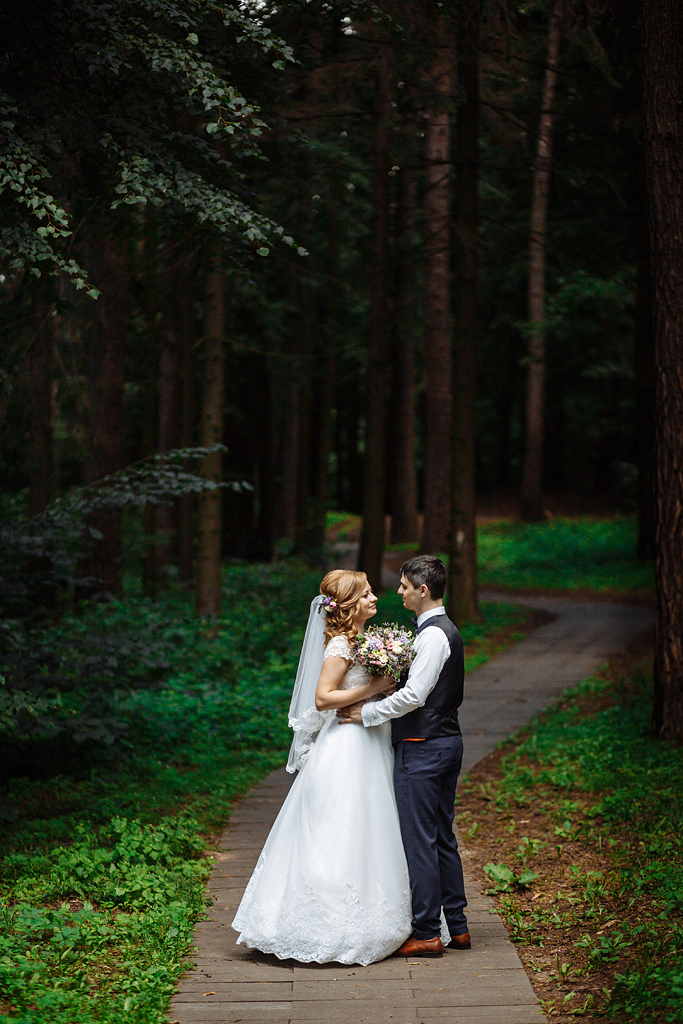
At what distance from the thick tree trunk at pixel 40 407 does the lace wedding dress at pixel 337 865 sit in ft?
16.6

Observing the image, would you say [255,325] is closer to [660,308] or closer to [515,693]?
[515,693]

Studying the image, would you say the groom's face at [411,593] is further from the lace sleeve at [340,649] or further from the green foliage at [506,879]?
the green foliage at [506,879]

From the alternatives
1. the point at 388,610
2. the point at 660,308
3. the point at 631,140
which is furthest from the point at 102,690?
the point at 631,140

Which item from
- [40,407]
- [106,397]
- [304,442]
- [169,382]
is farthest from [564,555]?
[40,407]

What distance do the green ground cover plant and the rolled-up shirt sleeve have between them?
5.36 feet

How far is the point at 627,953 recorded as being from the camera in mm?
4812

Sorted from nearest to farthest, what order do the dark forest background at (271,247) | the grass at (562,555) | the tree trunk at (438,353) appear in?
the dark forest background at (271,247) < the tree trunk at (438,353) < the grass at (562,555)

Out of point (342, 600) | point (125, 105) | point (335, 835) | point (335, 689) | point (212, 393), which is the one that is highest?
point (125, 105)

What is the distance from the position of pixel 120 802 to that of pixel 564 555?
2073cm

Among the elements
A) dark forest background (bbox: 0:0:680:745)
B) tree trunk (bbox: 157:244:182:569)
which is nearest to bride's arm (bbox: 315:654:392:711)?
dark forest background (bbox: 0:0:680:745)

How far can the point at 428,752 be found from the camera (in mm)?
4883

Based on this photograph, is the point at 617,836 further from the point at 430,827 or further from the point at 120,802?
the point at 120,802

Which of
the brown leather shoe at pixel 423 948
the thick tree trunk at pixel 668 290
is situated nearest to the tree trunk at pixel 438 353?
the thick tree trunk at pixel 668 290

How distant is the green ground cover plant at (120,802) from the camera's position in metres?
4.59
